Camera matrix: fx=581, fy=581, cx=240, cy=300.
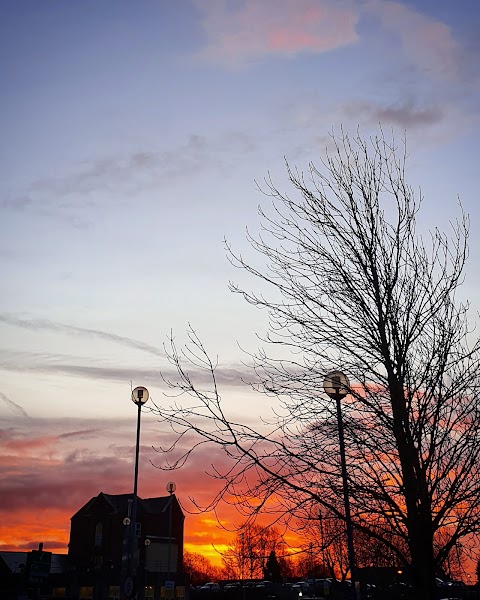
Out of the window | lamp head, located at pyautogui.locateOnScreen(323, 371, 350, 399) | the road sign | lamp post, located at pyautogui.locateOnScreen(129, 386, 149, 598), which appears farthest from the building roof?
lamp head, located at pyautogui.locateOnScreen(323, 371, 350, 399)

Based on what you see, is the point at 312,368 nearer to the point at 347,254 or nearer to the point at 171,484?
the point at 347,254

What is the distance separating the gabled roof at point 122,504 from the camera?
258ft

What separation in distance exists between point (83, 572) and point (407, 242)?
216 ft

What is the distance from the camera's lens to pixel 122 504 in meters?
79.0

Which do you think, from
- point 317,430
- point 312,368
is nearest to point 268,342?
point 312,368

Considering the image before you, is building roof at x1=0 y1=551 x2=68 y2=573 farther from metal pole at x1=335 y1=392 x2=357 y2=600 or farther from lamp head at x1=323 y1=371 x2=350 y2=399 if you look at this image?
lamp head at x1=323 y1=371 x2=350 y2=399

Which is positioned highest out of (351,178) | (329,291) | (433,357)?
(351,178)

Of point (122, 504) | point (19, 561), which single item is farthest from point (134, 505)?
point (122, 504)

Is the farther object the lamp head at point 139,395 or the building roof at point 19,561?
the building roof at point 19,561

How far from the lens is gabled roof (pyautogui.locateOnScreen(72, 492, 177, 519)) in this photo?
7850cm

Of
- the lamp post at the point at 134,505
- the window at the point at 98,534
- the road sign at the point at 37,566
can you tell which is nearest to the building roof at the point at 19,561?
the window at the point at 98,534

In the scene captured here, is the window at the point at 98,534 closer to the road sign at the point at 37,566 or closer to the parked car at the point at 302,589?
the parked car at the point at 302,589

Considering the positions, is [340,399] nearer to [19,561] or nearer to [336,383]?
[336,383]

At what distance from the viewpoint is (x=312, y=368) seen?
8.66 meters
